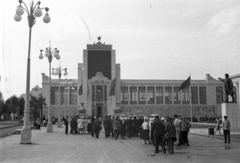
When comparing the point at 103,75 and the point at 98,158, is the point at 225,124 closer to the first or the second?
the point at 98,158

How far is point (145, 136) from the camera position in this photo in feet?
59.7

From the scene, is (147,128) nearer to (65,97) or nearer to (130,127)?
(130,127)

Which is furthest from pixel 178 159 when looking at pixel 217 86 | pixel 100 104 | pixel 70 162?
pixel 217 86

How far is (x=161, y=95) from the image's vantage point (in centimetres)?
8075

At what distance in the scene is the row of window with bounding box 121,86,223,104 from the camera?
79812 millimetres

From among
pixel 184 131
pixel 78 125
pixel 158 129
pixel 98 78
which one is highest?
pixel 98 78

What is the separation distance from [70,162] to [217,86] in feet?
249

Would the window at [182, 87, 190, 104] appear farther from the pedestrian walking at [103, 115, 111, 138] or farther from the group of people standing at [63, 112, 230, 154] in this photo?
the pedestrian walking at [103, 115, 111, 138]

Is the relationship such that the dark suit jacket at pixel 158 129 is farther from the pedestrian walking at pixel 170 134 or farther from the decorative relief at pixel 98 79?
the decorative relief at pixel 98 79

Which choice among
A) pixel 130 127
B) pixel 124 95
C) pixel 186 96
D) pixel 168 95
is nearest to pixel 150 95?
pixel 168 95

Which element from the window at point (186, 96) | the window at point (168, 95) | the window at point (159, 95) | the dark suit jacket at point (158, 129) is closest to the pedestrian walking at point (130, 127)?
the dark suit jacket at point (158, 129)

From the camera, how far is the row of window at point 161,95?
79812 millimetres

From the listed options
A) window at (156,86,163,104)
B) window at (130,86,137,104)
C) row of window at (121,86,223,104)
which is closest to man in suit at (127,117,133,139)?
row of window at (121,86,223,104)

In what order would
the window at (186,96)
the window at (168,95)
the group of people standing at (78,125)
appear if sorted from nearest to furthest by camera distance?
the group of people standing at (78,125), the window at (168,95), the window at (186,96)
